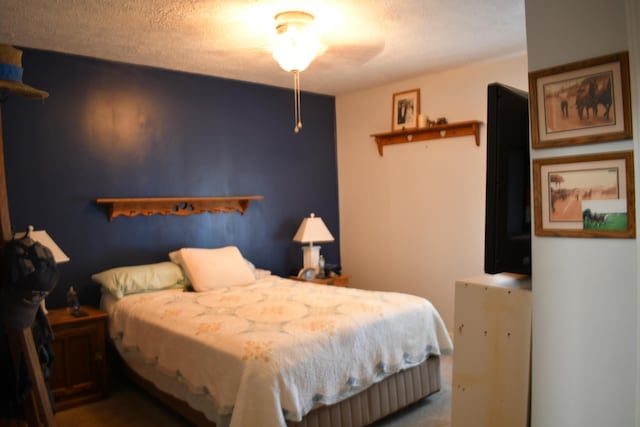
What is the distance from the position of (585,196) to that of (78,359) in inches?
122

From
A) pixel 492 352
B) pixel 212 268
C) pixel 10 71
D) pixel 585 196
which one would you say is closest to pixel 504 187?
pixel 585 196

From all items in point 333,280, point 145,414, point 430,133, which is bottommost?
point 145,414

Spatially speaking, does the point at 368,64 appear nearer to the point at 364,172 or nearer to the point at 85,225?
the point at 364,172

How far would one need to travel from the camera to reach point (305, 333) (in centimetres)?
240

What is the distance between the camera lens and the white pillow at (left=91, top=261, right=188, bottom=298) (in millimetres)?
3322

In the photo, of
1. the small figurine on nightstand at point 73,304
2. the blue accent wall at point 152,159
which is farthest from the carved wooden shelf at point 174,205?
the small figurine on nightstand at point 73,304

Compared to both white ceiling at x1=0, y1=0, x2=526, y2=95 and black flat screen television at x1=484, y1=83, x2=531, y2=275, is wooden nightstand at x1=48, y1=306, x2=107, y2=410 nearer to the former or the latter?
white ceiling at x1=0, y1=0, x2=526, y2=95

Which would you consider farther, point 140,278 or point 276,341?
point 140,278

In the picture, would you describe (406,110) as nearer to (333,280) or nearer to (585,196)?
(333,280)

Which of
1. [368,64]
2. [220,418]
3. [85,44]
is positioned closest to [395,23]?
[368,64]

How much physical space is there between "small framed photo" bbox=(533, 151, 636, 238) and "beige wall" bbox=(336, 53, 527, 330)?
8.40 feet

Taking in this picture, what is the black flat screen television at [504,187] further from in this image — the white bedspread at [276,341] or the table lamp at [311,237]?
the table lamp at [311,237]

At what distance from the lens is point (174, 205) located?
13.0 feet

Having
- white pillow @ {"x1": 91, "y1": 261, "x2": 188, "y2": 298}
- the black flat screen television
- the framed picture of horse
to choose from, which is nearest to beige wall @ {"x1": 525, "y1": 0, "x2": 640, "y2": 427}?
the framed picture of horse
